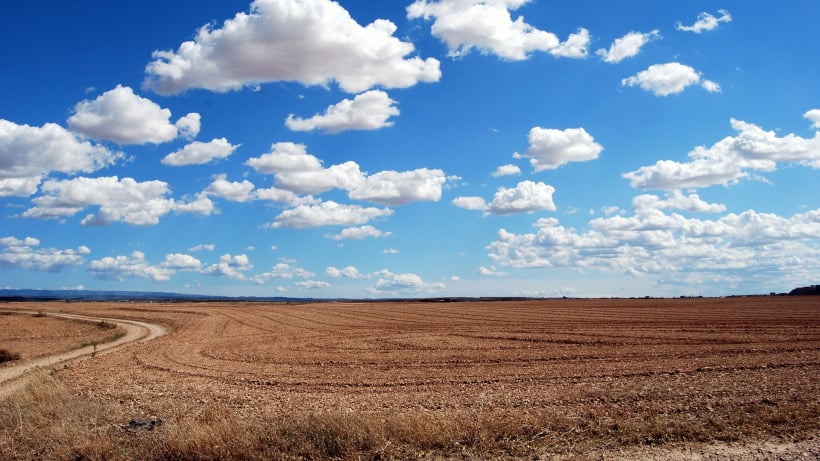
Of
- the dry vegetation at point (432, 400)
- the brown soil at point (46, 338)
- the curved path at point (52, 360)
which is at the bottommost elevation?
the brown soil at point (46, 338)

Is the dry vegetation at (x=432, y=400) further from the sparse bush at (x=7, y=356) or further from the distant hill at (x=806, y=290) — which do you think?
the distant hill at (x=806, y=290)

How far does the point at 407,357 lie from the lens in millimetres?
27359

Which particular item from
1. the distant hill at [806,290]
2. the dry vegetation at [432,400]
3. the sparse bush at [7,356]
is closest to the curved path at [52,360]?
the sparse bush at [7,356]

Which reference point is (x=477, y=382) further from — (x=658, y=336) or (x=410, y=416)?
(x=658, y=336)

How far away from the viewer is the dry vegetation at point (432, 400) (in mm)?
10797

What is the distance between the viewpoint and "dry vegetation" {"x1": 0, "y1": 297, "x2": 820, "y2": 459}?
10797mm

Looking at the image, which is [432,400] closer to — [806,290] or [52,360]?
[52,360]

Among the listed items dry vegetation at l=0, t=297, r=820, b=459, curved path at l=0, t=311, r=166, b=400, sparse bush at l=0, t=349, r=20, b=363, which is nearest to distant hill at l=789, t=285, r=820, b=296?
dry vegetation at l=0, t=297, r=820, b=459

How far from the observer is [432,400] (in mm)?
16406

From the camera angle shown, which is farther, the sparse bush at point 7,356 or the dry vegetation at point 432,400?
the sparse bush at point 7,356

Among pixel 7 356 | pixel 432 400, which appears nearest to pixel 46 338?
pixel 7 356

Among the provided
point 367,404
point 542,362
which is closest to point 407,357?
point 542,362

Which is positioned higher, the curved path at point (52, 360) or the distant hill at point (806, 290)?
the distant hill at point (806, 290)

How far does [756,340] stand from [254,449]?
91.3 ft
